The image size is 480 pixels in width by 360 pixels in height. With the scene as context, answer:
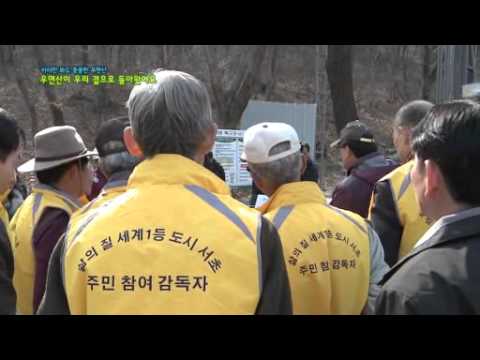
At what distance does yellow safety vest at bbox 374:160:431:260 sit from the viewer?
3.19 meters

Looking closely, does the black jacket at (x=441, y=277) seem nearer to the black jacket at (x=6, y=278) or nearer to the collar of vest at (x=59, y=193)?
the black jacket at (x=6, y=278)

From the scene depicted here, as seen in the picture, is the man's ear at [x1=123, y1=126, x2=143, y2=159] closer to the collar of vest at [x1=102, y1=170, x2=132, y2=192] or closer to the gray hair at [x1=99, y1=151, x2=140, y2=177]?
the collar of vest at [x1=102, y1=170, x2=132, y2=192]

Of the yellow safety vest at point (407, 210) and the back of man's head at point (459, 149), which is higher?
the back of man's head at point (459, 149)

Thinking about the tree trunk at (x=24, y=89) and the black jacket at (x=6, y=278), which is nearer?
the black jacket at (x=6, y=278)

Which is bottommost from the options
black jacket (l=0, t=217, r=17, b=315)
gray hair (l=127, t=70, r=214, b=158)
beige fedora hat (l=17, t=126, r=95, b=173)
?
black jacket (l=0, t=217, r=17, b=315)

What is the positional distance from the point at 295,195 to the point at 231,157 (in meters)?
6.62

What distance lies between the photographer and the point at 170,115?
5.74 feet

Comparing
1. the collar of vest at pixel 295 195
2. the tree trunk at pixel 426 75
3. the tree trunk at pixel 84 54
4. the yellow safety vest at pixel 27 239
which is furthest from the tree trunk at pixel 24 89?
the tree trunk at pixel 426 75

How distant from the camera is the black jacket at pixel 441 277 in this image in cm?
141

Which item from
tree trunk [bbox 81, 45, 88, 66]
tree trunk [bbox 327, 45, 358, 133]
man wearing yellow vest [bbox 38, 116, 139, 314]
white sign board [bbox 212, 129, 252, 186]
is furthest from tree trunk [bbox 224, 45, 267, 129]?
man wearing yellow vest [bbox 38, 116, 139, 314]

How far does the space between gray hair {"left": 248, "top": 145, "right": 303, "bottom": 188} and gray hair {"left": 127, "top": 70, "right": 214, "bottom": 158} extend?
34.9 inches

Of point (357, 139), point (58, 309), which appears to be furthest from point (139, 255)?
point (357, 139)

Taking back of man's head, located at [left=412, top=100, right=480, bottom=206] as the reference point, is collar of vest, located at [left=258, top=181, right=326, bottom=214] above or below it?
below

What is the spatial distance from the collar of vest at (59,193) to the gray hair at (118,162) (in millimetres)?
269
